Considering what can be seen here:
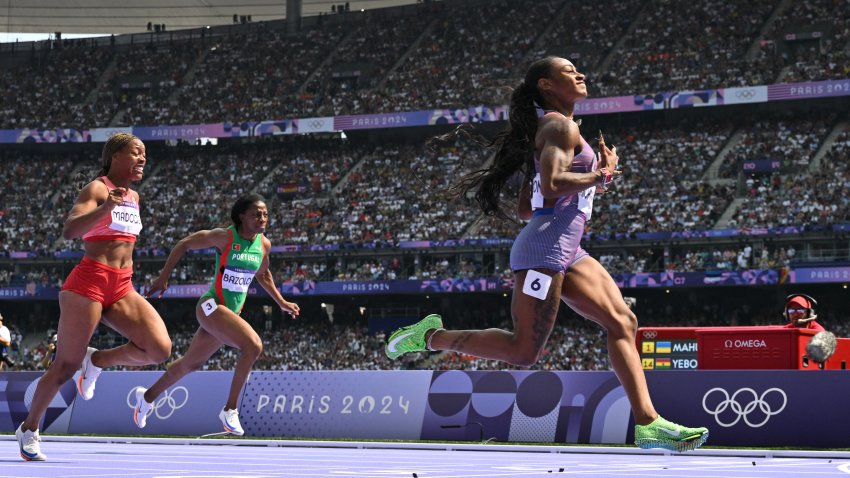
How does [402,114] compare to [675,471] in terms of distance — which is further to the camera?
[402,114]

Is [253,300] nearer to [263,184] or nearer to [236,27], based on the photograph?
[263,184]

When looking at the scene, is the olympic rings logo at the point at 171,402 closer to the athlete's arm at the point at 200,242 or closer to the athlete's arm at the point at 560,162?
the athlete's arm at the point at 200,242

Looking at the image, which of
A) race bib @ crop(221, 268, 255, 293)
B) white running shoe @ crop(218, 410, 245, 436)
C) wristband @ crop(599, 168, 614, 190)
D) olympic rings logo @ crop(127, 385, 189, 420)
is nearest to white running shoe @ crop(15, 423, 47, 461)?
white running shoe @ crop(218, 410, 245, 436)

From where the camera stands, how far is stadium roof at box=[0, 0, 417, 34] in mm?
68562

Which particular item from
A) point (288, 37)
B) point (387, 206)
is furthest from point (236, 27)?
point (387, 206)

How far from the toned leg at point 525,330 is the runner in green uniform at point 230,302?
4.91m

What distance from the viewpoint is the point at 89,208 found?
27.3ft

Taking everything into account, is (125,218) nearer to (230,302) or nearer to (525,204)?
(525,204)

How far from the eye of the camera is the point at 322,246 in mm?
53156

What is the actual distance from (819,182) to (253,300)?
26.8m

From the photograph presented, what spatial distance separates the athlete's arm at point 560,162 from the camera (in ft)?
22.1

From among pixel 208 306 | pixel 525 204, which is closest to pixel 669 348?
pixel 208 306

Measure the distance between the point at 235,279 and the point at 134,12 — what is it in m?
62.3

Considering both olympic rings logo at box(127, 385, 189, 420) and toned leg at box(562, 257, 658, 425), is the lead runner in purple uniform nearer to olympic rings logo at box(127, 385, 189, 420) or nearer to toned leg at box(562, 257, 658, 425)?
toned leg at box(562, 257, 658, 425)
